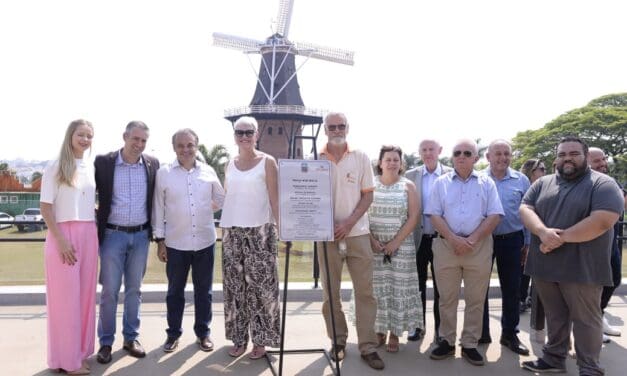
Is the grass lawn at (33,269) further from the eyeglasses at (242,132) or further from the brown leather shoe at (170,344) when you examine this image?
the eyeglasses at (242,132)

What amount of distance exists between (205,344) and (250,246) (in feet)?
3.23

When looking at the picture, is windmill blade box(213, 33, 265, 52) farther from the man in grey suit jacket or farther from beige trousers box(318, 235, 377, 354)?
beige trousers box(318, 235, 377, 354)

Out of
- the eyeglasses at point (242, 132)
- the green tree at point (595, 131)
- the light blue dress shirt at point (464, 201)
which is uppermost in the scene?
the green tree at point (595, 131)

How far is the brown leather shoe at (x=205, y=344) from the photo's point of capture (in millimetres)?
4277

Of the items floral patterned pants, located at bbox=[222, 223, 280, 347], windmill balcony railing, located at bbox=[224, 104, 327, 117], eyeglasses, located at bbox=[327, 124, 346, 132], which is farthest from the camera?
windmill balcony railing, located at bbox=[224, 104, 327, 117]

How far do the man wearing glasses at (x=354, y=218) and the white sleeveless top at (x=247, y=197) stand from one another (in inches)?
22.3

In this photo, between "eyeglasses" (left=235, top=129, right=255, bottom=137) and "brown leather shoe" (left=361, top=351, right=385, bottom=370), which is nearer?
"brown leather shoe" (left=361, top=351, right=385, bottom=370)

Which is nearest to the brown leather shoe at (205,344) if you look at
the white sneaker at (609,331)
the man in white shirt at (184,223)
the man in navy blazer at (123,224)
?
the man in white shirt at (184,223)

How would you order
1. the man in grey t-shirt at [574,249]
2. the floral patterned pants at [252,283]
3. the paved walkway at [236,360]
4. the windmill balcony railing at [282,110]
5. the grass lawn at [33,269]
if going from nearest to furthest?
the man in grey t-shirt at [574,249] < the paved walkway at [236,360] < the floral patterned pants at [252,283] < the grass lawn at [33,269] < the windmill balcony railing at [282,110]

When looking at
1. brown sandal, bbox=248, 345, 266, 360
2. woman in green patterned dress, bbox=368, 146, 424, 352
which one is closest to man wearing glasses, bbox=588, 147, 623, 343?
woman in green patterned dress, bbox=368, 146, 424, 352

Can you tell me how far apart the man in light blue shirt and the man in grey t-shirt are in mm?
508

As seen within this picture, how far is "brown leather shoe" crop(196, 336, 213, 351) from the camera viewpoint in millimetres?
4277

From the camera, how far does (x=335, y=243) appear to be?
4098 mm

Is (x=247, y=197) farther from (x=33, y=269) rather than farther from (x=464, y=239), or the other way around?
(x=33, y=269)
